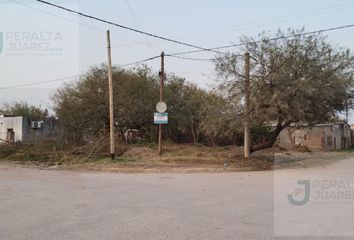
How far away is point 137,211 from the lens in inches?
378

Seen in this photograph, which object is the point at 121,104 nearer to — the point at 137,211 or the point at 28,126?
the point at 28,126

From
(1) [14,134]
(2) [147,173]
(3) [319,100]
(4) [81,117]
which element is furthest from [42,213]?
(1) [14,134]

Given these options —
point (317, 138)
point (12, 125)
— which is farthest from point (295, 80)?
point (12, 125)

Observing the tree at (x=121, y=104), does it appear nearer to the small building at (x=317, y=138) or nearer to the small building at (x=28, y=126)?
the small building at (x=28, y=126)

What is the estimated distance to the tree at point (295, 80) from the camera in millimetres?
21453

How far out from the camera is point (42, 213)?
9414 mm

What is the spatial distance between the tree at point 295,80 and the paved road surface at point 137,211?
7.81 metres

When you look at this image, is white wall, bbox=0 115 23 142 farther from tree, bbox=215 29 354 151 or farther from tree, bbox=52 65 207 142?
tree, bbox=215 29 354 151

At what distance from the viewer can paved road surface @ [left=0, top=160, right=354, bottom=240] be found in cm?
744

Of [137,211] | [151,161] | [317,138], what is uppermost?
[317,138]
